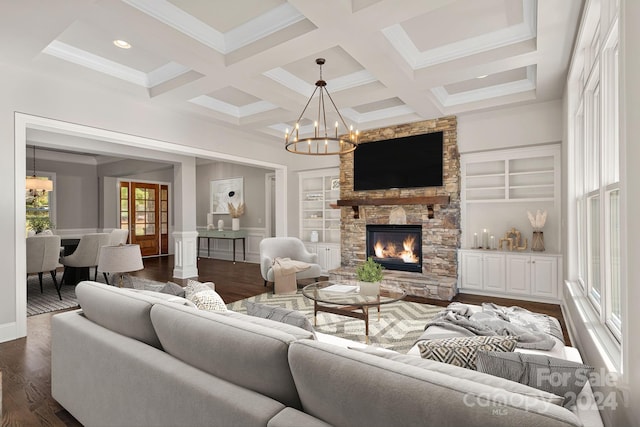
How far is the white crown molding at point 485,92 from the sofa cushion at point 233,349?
424cm

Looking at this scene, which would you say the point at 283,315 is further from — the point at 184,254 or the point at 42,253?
the point at 184,254

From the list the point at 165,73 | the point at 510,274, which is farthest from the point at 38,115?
the point at 510,274

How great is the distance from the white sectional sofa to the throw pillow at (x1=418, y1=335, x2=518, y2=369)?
0.33 m

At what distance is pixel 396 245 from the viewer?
6.01 metres

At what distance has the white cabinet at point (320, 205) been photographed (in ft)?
22.9

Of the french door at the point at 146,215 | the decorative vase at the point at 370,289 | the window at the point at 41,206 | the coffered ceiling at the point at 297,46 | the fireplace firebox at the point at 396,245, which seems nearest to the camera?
the coffered ceiling at the point at 297,46

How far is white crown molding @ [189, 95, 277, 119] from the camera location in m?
4.89

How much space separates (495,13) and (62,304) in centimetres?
612

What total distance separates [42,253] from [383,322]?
4.90m

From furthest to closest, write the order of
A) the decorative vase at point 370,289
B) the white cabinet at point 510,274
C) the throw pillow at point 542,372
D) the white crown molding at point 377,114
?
1. the white crown molding at point 377,114
2. the white cabinet at point 510,274
3. the decorative vase at point 370,289
4. the throw pillow at point 542,372

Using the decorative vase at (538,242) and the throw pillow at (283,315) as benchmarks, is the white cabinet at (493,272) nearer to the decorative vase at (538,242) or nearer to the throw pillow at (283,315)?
the decorative vase at (538,242)

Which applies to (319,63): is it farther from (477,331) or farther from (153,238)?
(153,238)

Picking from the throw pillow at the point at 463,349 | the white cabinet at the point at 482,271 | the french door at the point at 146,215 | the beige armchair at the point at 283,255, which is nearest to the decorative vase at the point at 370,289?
the throw pillow at the point at 463,349

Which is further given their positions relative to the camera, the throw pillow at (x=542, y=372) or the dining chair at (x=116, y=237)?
the dining chair at (x=116, y=237)
